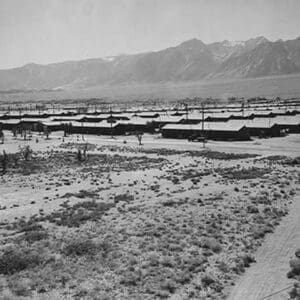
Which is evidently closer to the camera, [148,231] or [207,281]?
[207,281]

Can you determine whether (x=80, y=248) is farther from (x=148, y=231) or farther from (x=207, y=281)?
(x=207, y=281)

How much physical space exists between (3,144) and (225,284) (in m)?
68.9

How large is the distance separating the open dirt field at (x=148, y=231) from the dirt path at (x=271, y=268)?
51mm

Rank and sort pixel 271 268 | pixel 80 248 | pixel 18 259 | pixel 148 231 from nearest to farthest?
pixel 271 268
pixel 18 259
pixel 80 248
pixel 148 231

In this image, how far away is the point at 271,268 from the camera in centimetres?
1764

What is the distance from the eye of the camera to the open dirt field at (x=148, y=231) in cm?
1631

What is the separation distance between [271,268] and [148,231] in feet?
24.6

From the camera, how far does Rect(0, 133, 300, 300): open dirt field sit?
53.5 ft

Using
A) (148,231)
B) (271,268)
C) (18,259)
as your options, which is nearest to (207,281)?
(271,268)

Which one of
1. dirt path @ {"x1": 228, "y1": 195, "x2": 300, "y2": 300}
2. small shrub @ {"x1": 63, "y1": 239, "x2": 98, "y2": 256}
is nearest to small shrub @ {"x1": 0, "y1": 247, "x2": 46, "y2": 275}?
small shrub @ {"x1": 63, "y1": 239, "x2": 98, "y2": 256}

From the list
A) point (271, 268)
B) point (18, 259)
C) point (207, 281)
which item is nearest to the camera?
point (207, 281)

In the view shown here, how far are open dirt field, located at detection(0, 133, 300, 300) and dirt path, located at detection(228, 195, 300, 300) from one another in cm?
5

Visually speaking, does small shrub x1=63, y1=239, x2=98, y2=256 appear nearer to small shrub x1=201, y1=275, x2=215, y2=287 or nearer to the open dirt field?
the open dirt field

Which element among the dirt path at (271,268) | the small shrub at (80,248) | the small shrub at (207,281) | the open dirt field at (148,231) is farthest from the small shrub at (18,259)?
the dirt path at (271,268)
